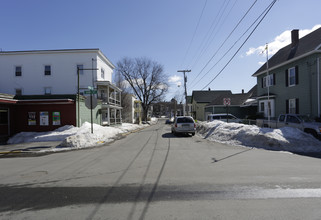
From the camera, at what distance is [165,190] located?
4898 millimetres

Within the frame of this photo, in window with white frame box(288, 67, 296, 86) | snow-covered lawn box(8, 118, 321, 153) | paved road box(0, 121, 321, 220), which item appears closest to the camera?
paved road box(0, 121, 321, 220)

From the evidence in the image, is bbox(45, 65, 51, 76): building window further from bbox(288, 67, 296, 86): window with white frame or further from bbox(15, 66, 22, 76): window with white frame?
bbox(288, 67, 296, 86): window with white frame

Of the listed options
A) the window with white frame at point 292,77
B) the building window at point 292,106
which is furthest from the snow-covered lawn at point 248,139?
the window with white frame at point 292,77

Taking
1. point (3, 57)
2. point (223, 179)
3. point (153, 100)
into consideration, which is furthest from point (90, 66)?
point (153, 100)

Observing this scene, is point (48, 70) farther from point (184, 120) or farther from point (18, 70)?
point (184, 120)

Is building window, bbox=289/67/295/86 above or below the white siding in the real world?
below

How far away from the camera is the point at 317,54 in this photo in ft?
53.0

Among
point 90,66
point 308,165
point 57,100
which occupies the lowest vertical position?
point 308,165

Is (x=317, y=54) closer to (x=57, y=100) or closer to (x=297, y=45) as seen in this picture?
(x=297, y=45)

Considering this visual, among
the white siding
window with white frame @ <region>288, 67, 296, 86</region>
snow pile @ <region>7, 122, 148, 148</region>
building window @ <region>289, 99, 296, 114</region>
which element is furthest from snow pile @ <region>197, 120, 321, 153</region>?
the white siding

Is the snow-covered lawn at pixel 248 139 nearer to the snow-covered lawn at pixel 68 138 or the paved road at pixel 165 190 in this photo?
the snow-covered lawn at pixel 68 138

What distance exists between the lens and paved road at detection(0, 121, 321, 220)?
3795 mm

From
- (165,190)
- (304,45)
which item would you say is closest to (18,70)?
(165,190)

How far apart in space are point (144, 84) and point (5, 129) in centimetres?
3914
